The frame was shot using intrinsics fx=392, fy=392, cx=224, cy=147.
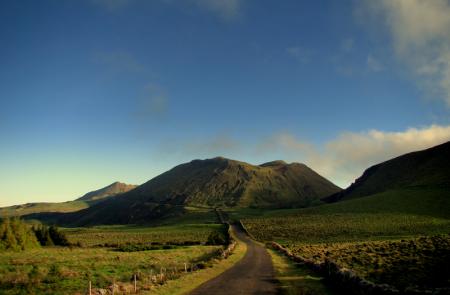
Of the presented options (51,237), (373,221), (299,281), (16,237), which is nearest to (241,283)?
(299,281)

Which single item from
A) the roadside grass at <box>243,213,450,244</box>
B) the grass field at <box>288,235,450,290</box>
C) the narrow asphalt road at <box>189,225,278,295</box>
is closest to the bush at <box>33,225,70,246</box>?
the roadside grass at <box>243,213,450,244</box>

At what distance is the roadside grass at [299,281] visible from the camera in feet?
81.0

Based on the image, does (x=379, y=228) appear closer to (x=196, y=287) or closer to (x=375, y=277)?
(x=375, y=277)

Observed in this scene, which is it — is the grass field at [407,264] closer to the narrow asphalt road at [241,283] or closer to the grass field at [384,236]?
the grass field at [384,236]

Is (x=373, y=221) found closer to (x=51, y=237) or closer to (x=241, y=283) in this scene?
(x=51, y=237)

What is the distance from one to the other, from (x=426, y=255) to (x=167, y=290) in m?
29.3

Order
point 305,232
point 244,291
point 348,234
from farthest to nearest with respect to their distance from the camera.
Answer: point 305,232 → point 348,234 → point 244,291

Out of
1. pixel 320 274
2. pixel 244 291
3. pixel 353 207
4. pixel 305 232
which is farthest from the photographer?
pixel 353 207

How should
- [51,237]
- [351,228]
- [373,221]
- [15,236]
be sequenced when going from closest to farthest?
[15,236]
[351,228]
[51,237]
[373,221]

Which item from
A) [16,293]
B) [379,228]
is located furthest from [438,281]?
[379,228]

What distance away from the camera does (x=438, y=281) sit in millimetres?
26672

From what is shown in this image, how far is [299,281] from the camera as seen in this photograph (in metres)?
29.6

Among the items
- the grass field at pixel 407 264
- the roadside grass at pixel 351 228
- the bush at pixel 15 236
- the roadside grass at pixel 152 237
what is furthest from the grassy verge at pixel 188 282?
the bush at pixel 15 236

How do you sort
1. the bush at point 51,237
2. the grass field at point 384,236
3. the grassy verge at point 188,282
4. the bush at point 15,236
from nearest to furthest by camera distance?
the grassy verge at point 188,282, the grass field at point 384,236, the bush at point 15,236, the bush at point 51,237
